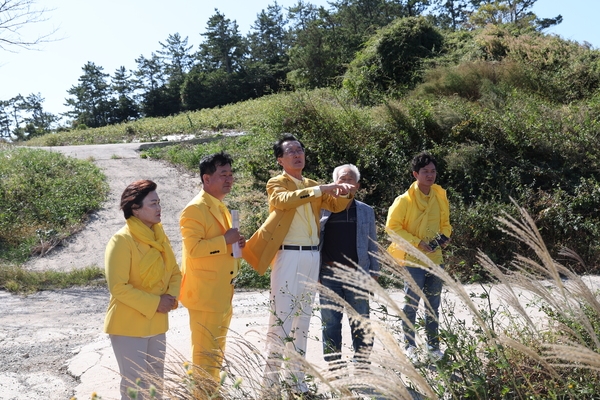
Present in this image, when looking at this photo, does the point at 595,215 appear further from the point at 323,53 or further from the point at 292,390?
the point at 323,53

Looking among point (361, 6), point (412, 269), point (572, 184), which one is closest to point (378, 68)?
point (572, 184)

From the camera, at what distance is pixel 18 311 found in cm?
852

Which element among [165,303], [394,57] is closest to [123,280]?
[165,303]

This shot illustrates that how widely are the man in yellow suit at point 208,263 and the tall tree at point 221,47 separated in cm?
4989

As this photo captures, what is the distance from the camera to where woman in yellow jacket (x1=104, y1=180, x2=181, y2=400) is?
392cm

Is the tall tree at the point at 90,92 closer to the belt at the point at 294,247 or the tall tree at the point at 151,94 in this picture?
the tall tree at the point at 151,94

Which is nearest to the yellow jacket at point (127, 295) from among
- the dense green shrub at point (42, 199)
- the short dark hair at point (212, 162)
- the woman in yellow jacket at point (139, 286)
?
the woman in yellow jacket at point (139, 286)

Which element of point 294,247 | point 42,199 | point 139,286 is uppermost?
point 42,199

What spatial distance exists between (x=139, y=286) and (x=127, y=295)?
0.54 ft

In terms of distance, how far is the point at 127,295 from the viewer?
12.8ft

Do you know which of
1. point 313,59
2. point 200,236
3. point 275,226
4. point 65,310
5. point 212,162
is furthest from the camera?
point 313,59

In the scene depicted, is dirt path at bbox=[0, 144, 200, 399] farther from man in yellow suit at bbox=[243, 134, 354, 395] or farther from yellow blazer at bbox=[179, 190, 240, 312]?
man in yellow suit at bbox=[243, 134, 354, 395]

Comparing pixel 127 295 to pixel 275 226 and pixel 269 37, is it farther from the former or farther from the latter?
pixel 269 37

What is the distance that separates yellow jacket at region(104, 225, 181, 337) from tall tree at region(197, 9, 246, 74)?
50.5 m
